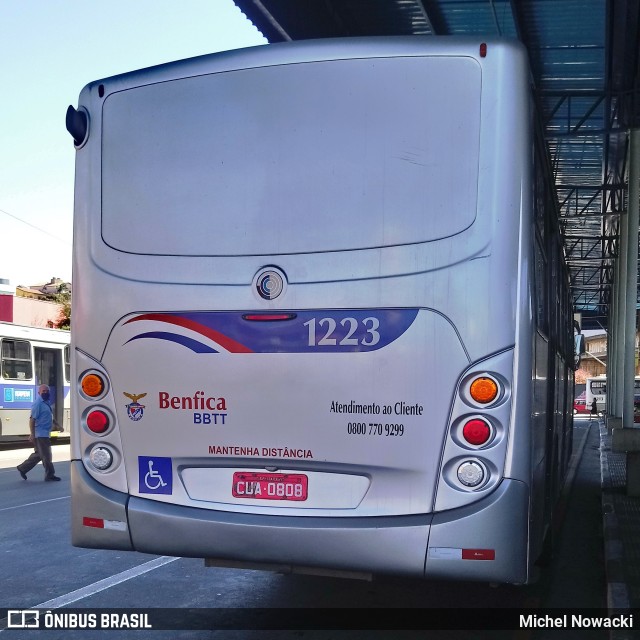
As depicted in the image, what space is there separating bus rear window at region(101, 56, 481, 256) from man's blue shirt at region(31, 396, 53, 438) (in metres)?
10.4

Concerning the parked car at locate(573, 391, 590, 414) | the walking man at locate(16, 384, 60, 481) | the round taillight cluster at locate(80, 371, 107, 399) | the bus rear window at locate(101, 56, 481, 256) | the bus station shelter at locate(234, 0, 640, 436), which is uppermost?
the bus station shelter at locate(234, 0, 640, 436)

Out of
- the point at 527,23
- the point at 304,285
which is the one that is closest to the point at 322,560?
the point at 304,285

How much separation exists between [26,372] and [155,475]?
19676mm

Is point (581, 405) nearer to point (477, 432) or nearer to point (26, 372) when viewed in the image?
point (26, 372)

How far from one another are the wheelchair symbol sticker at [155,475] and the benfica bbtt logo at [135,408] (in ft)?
0.76

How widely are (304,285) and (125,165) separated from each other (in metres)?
1.39

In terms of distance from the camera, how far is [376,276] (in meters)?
4.61

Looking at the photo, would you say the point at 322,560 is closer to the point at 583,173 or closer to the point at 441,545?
the point at 441,545

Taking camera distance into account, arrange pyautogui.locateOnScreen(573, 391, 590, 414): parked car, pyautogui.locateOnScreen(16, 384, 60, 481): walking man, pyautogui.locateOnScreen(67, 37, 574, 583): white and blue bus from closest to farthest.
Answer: pyautogui.locateOnScreen(67, 37, 574, 583): white and blue bus < pyautogui.locateOnScreen(16, 384, 60, 481): walking man < pyautogui.locateOnScreen(573, 391, 590, 414): parked car

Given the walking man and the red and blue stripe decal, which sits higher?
the red and blue stripe decal

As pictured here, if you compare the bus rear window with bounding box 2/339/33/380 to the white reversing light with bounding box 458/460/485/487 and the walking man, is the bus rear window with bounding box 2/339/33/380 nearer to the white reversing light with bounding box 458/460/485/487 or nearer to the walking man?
the walking man

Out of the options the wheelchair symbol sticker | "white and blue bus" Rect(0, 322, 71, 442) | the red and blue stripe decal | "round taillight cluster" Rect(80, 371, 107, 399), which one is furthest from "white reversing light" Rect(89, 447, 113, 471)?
"white and blue bus" Rect(0, 322, 71, 442)

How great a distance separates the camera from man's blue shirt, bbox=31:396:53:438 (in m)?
14.8

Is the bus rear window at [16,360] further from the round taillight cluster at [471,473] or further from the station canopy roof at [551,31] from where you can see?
the round taillight cluster at [471,473]
